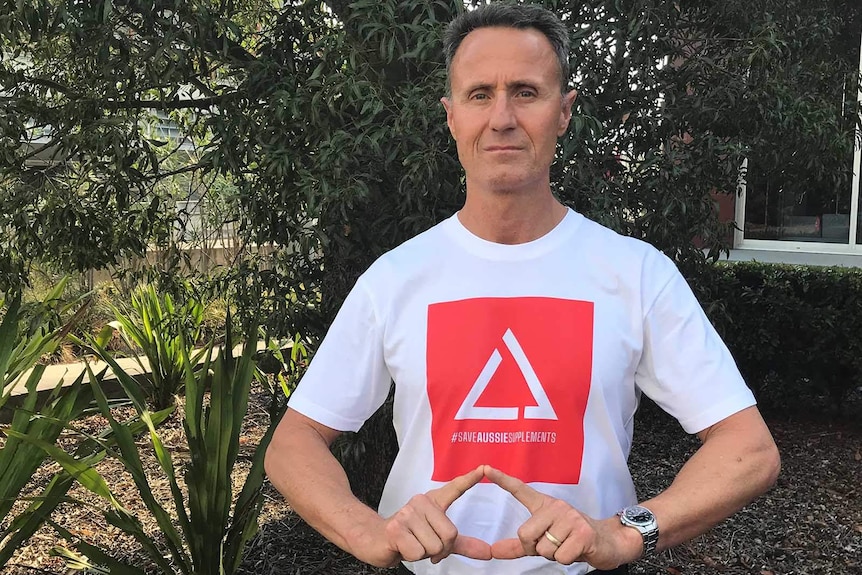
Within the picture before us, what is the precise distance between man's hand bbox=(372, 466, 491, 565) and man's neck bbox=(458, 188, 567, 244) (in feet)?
1.70


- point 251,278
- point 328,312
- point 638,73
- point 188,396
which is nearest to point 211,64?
point 251,278

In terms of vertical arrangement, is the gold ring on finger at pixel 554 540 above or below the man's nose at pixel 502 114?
below

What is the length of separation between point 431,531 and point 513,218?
65 centimetres

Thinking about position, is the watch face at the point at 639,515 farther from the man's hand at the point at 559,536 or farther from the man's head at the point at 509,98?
the man's head at the point at 509,98

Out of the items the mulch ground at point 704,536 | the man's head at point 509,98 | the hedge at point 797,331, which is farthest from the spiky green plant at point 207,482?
the hedge at point 797,331

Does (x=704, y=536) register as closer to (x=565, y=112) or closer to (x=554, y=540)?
(x=565, y=112)

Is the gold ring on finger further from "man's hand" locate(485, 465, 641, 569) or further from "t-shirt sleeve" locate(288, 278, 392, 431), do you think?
"t-shirt sleeve" locate(288, 278, 392, 431)

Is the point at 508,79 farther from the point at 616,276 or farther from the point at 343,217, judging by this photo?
the point at 343,217

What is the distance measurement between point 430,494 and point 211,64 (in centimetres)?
270

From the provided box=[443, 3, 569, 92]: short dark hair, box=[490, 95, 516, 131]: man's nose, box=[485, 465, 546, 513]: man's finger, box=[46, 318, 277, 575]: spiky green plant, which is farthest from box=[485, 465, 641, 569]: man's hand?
box=[46, 318, 277, 575]: spiky green plant

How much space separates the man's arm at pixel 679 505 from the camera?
120 centimetres

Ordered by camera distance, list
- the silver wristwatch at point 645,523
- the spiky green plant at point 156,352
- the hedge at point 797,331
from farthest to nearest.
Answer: the spiky green plant at point 156,352, the hedge at point 797,331, the silver wristwatch at point 645,523

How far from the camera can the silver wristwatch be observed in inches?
50.8

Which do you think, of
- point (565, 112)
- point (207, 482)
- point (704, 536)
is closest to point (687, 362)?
point (565, 112)
